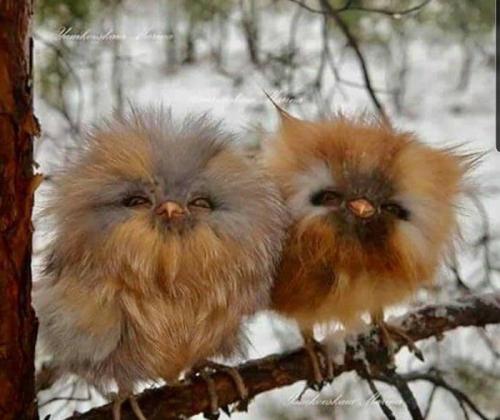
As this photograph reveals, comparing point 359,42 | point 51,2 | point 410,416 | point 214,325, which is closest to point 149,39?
point 51,2

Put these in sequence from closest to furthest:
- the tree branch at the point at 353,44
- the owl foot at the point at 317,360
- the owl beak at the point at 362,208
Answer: the owl beak at the point at 362,208 → the owl foot at the point at 317,360 → the tree branch at the point at 353,44

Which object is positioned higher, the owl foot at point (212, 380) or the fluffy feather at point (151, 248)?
the fluffy feather at point (151, 248)

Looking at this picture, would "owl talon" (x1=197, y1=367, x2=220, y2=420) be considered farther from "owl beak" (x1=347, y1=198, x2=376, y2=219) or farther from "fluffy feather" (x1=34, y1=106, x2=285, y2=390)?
"owl beak" (x1=347, y1=198, x2=376, y2=219)

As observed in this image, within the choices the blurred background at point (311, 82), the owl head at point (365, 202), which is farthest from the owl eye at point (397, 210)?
the blurred background at point (311, 82)

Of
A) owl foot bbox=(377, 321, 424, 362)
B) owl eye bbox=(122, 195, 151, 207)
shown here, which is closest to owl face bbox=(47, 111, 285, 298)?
owl eye bbox=(122, 195, 151, 207)

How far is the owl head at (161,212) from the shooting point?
0.73 metres

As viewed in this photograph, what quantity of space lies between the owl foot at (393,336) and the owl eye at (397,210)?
0.17 meters

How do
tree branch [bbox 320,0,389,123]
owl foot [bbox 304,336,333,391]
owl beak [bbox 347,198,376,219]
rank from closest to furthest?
1. owl beak [bbox 347,198,376,219]
2. owl foot [bbox 304,336,333,391]
3. tree branch [bbox 320,0,389,123]

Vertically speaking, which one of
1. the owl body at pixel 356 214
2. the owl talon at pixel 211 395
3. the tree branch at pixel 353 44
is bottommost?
the owl talon at pixel 211 395

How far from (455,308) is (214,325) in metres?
0.29

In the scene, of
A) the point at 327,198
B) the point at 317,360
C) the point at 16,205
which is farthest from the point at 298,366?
the point at 16,205

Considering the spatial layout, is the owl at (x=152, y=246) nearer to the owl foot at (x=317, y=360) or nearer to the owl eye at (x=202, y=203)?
the owl eye at (x=202, y=203)

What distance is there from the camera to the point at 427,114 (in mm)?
1071

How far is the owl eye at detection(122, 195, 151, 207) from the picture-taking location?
0.74 meters
